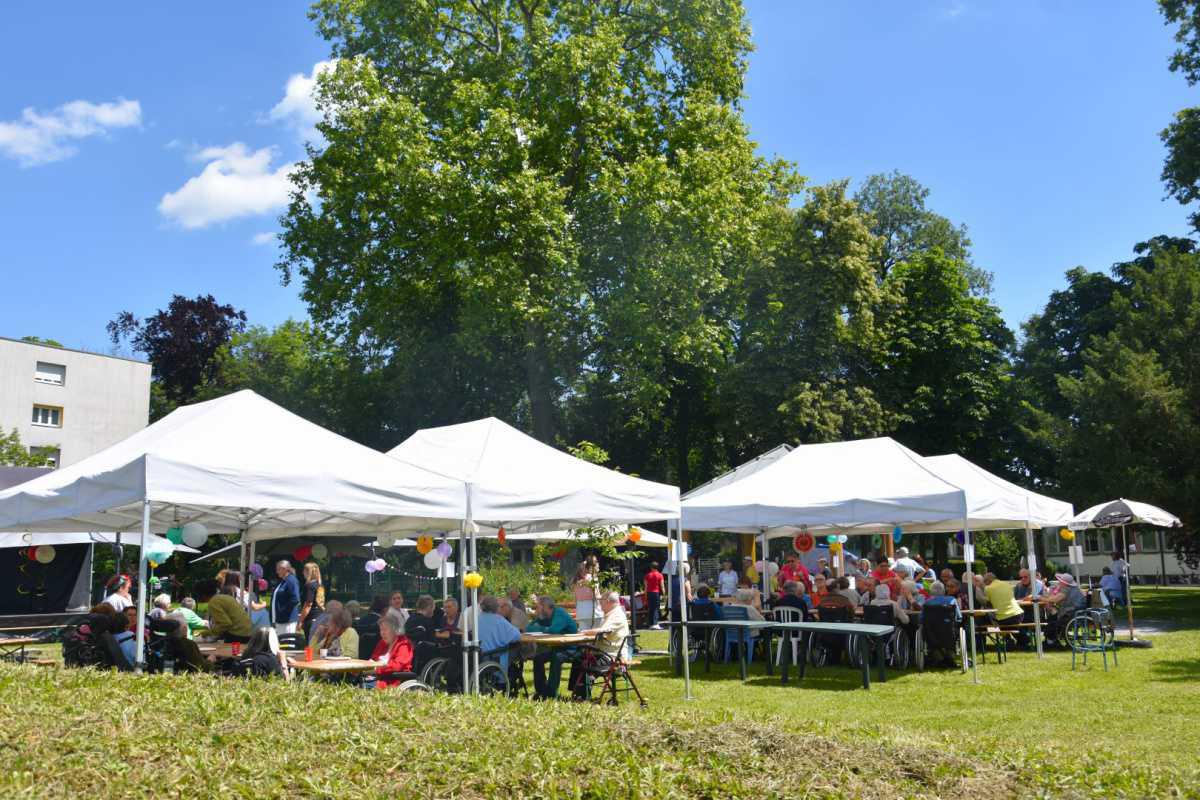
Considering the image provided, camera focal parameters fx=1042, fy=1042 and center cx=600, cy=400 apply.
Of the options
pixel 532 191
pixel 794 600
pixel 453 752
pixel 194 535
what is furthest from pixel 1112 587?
pixel 453 752

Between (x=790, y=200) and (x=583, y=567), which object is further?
(x=790, y=200)

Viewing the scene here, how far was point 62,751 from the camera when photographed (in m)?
4.36

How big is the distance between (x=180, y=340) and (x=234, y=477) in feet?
136

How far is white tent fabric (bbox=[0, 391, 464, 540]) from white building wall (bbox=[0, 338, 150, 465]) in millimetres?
31109

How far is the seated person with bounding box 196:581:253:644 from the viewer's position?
9.86 metres

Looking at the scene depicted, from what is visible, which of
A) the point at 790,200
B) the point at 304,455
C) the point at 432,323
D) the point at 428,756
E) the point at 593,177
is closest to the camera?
the point at 428,756

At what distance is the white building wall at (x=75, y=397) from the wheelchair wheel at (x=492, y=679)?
3190 cm

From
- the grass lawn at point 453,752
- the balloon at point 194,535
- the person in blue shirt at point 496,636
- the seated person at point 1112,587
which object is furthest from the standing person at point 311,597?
the seated person at point 1112,587

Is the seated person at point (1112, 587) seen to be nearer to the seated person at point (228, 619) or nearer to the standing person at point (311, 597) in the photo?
the standing person at point (311, 597)

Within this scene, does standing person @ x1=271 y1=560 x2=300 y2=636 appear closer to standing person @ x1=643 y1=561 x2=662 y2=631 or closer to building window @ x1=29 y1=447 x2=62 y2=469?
standing person @ x1=643 y1=561 x2=662 y2=631

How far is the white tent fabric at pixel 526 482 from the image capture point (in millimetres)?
9766

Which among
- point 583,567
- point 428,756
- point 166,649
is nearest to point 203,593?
point 583,567

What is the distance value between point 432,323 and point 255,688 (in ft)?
70.1

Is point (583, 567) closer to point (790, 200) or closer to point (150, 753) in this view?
point (150, 753)
